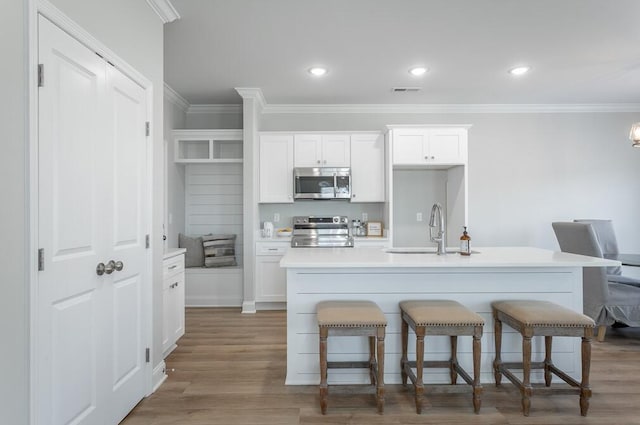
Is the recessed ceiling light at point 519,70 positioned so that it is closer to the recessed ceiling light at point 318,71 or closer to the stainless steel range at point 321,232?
the recessed ceiling light at point 318,71

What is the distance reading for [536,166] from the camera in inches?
199

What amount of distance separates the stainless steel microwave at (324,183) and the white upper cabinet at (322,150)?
116mm

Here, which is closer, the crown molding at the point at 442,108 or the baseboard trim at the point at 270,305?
the baseboard trim at the point at 270,305

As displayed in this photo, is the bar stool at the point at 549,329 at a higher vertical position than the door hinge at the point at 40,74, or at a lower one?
lower

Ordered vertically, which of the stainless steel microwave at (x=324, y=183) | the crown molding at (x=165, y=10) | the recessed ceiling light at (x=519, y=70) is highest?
the recessed ceiling light at (x=519, y=70)

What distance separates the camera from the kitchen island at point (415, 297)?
251 cm

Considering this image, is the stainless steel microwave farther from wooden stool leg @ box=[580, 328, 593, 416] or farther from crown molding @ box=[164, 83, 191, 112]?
wooden stool leg @ box=[580, 328, 593, 416]

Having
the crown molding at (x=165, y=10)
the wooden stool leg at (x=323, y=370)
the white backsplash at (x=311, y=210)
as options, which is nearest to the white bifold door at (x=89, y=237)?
the crown molding at (x=165, y=10)

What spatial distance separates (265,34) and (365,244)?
8.56 feet

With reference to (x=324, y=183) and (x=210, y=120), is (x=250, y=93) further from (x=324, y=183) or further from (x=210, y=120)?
(x=324, y=183)

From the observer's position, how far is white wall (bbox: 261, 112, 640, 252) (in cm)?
504

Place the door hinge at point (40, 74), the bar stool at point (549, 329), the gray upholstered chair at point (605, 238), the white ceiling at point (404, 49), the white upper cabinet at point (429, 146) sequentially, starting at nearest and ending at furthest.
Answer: the door hinge at point (40, 74) → the bar stool at point (549, 329) → the white ceiling at point (404, 49) → the gray upholstered chair at point (605, 238) → the white upper cabinet at point (429, 146)

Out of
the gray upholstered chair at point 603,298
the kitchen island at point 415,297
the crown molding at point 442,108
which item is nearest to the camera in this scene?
the kitchen island at point 415,297

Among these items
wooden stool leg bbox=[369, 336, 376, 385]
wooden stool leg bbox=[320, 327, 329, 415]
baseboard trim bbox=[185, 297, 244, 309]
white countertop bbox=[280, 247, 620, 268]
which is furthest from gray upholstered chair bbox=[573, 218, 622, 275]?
baseboard trim bbox=[185, 297, 244, 309]
